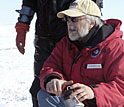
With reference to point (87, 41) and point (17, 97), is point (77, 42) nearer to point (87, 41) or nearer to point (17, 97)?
point (87, 41)

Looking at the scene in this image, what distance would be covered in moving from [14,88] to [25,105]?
Result: 2.79ft

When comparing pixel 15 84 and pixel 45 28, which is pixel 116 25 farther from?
pixel 15 84

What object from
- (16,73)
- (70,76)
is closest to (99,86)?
(70,76)

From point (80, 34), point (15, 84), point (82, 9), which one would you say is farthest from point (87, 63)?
point (15, 84)

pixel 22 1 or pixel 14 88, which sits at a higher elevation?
pixel 22 1

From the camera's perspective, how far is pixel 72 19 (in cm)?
198

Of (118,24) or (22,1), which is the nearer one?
(118,24)

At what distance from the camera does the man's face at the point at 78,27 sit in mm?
1973

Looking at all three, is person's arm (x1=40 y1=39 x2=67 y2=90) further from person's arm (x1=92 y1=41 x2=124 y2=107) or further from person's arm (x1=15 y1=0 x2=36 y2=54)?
person's arm (x1=15 y1=0 x2=36 y2=54)

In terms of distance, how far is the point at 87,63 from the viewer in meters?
1.88

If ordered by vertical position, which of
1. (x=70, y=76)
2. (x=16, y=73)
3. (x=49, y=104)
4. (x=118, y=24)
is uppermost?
(x=118, y=24)

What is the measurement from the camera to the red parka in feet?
5.44

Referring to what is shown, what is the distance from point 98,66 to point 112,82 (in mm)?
197

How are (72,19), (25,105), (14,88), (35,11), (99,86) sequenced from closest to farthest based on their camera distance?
(99,86)
(72,19)
(35,11)
(25,105)
(14,88)
